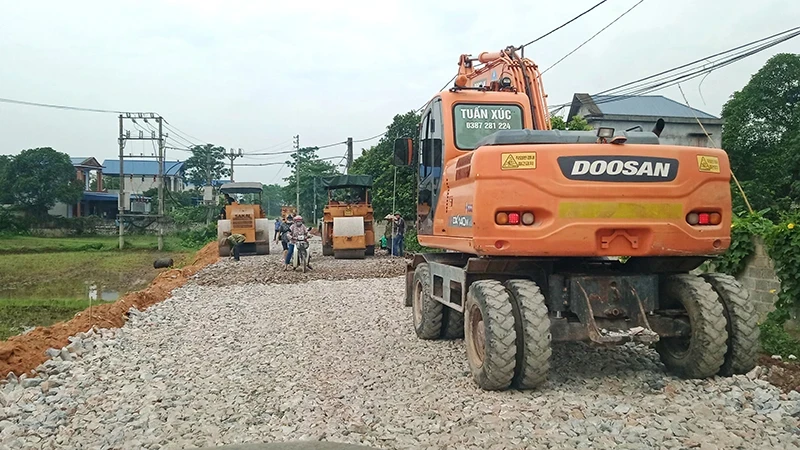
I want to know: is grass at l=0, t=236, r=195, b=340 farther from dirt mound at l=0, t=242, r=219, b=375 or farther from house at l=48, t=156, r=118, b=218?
house at l=48, t=156, r=118, b=218

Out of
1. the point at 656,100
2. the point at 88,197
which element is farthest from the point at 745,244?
the point at 88,197

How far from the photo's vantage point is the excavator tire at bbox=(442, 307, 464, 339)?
8648 millimetres

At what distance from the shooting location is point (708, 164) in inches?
235

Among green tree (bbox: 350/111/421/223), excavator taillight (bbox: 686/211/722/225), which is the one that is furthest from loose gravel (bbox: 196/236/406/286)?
excavator taillight (bbox: 686/211/722/225)

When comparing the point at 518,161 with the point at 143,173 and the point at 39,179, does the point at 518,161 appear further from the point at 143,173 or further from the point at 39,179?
the point at 143,173

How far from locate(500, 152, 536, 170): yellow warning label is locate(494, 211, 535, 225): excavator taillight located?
1.26 ft

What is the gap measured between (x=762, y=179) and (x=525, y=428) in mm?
21236

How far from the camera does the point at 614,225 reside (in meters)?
5.80

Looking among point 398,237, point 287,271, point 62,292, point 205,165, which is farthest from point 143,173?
point 287,271

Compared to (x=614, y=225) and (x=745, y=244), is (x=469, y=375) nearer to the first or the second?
(x=614, y=225)

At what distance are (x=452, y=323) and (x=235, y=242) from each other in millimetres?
16528

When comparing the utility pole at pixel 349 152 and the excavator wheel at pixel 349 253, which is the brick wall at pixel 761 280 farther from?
the utility pole at pixel 349 152

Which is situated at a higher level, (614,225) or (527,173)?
(527,173)

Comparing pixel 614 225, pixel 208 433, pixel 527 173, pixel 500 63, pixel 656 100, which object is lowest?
pixel 208 433
